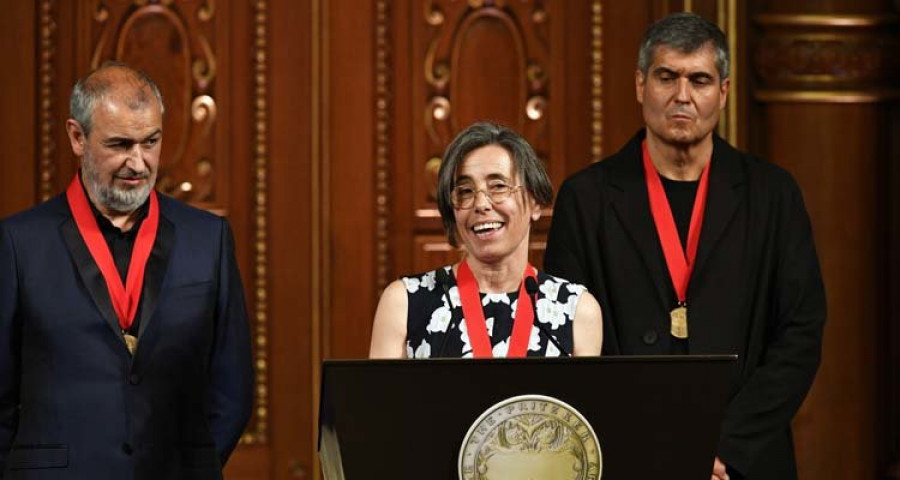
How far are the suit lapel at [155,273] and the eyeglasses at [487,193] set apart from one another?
593mm

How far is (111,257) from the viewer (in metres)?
3.20

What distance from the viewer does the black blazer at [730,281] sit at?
3.50m

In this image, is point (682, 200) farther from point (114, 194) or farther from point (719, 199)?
point (114, 194)

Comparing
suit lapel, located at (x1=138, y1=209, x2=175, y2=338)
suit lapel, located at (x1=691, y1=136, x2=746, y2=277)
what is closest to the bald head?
suit lapel, located at (x1=138, y1=209, x2=175, y2=338)

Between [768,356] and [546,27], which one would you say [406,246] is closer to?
[546,27]

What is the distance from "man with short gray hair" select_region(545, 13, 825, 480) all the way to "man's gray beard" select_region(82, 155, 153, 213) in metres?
0.93

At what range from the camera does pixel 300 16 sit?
512cm

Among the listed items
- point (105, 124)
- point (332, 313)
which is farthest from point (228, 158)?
point (105, 124)

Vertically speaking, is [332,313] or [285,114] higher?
[285,114]

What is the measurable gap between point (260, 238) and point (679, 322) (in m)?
1.93

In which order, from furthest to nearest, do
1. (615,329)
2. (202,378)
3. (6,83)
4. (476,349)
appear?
(6,83) < (615,329) < (202,378) < (476,349)

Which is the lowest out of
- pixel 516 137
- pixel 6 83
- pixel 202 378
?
pixel 202 378

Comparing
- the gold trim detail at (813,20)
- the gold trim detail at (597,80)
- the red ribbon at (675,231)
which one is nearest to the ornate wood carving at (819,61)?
the gold trim detail at (813,20)

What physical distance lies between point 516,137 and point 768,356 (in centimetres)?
80
